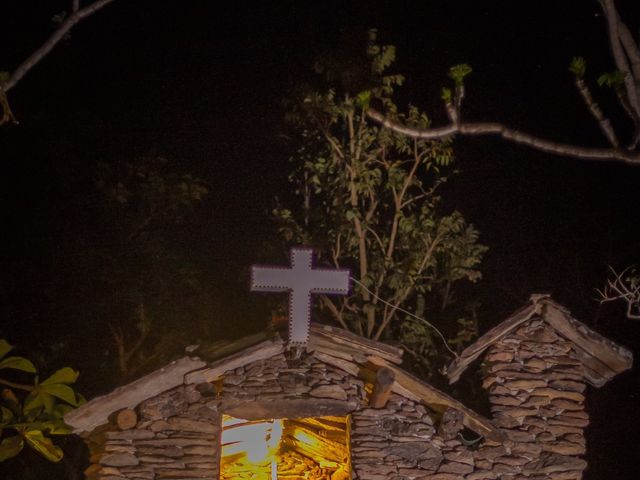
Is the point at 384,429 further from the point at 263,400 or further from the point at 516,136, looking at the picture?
the point at 516,136

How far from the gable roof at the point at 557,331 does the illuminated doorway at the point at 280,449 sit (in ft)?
10.2

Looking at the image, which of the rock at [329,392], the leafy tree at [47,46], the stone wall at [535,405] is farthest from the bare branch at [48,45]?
the stone wall at [535,405]

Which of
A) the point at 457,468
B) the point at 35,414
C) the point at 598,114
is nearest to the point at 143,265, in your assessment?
the point at 35,414

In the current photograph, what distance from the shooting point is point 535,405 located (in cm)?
756

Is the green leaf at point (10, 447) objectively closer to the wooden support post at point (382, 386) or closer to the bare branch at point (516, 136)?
the wooden support post at point (382, 386)

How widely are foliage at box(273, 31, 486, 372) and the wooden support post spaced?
4307 mm

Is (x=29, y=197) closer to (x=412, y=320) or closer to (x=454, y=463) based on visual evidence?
(x=412, y=320)

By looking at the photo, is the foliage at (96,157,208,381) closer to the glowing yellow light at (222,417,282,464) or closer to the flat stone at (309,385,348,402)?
the glowing yellow light at (222,417,282,464)

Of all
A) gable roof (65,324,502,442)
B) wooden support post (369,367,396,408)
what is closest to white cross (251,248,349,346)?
gable roof (65,324,502,442)

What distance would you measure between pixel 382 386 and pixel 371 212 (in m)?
5.26

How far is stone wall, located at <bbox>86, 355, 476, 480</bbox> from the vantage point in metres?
7.18

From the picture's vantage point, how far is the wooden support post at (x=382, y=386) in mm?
7125

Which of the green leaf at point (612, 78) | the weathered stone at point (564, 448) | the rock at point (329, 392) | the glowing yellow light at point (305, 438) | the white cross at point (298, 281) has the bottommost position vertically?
the weathered stone at point (564, 448)

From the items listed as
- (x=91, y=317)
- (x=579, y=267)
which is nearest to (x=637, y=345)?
(x=579, y=267)
